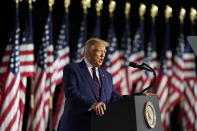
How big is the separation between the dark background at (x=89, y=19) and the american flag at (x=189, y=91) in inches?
22.1

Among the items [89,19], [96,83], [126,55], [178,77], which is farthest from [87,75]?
[178,77]

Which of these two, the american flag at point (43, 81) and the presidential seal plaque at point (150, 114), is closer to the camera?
the presidential seal plaque at point (150, 114)

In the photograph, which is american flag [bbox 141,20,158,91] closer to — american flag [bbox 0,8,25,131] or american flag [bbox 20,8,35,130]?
american flag [bbox 20,8,35,130]

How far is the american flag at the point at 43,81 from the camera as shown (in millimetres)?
6277

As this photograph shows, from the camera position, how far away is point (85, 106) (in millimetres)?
2791

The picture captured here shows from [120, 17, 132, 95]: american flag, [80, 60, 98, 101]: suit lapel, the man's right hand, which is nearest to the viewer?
the man's right hand

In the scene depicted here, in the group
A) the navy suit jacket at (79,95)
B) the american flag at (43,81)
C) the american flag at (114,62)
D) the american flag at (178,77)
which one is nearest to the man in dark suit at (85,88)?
the navy suit jacket at (79,95)

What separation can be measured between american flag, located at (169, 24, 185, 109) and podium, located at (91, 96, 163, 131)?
521cm

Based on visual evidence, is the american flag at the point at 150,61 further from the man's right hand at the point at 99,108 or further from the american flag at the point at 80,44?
the man's right hand at the point at 99,108

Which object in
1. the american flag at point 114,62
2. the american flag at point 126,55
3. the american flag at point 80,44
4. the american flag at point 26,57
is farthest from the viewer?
the american flag at point 126,55

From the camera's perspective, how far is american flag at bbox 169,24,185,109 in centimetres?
788

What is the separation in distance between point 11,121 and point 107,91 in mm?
3095

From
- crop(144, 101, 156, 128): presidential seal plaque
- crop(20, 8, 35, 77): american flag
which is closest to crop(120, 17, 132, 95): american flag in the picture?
crop(20, 8, 35, 77): american flag

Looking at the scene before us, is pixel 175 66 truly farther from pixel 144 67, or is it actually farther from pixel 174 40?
pixel 144 67
